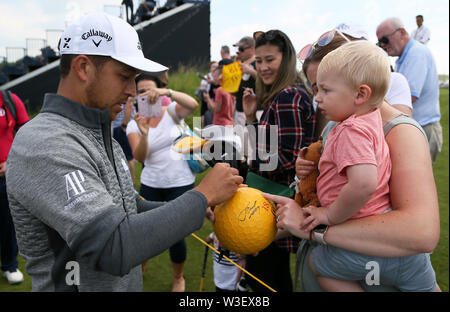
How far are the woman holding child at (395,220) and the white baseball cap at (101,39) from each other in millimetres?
804

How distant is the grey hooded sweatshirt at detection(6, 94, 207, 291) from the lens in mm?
1156

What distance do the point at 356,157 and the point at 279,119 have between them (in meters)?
0.89

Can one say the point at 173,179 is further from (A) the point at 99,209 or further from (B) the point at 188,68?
(A) the point at 99,209

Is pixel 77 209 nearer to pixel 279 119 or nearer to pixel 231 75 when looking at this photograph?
pixel 279 119

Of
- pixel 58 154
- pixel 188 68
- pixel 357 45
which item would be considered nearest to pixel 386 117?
pixel 357 45

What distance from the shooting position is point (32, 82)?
9891 mm

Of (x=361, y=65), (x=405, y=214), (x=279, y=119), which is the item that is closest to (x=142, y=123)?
(x=279, y=119)

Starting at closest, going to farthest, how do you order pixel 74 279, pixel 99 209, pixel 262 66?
pixel 99 209 → pixel 74 279 → pixel 262 66

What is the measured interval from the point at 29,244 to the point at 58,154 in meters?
0.47

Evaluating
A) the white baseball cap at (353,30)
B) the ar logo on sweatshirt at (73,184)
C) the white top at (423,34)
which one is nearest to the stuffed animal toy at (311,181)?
the white baseball cap at (353,30)

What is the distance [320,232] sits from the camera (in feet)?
4.70

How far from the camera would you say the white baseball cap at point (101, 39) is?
4.42 feet

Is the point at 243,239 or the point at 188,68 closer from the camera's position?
the point at 243,239

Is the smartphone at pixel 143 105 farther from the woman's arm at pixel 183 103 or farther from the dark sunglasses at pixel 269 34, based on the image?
the dark sunglasses at pixel 269 34
